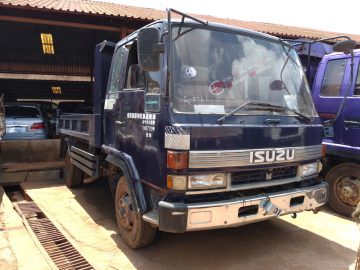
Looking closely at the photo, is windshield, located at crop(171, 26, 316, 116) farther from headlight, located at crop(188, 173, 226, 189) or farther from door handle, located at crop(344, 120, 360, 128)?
door handle, located at crop(344, 120, 360, 128)

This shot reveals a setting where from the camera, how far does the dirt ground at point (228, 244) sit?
3.65 metres

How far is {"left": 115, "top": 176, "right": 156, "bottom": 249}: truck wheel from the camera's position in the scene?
368 centimetres

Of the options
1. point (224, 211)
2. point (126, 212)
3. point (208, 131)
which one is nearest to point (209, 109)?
point (208, 131)

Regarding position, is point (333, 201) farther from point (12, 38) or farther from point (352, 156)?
point (12, 38)

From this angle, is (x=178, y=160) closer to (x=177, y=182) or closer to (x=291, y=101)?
(x=177, y=182)

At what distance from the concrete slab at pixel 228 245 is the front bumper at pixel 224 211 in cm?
63

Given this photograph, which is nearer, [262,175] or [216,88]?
[216,88]

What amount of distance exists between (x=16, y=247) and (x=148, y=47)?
8.52ft

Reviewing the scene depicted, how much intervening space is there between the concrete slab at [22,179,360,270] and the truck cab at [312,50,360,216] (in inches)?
14.8

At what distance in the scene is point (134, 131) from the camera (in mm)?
3746

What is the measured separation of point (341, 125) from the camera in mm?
5047

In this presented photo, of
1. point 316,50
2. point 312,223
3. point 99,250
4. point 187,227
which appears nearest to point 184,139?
point 187,227

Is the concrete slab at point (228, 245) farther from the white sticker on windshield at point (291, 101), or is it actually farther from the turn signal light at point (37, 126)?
the turn signal light at point (37, 126)

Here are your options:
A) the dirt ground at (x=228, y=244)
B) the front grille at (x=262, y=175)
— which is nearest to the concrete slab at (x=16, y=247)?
the dirt ground at (x=228, y=244)
